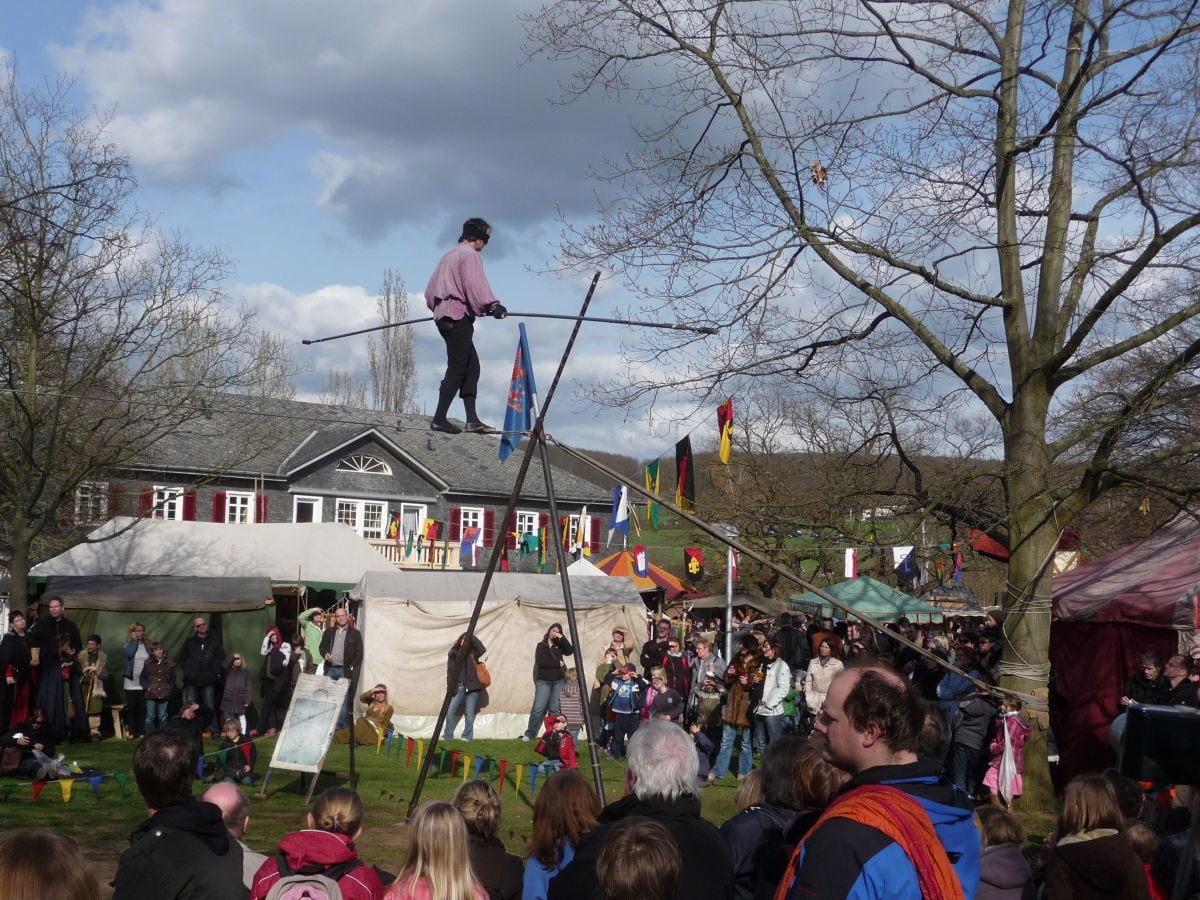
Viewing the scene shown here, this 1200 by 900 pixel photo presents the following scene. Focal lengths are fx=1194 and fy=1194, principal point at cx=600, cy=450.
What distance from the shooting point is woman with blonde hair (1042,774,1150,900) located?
4.68m

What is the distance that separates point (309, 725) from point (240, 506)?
2625 cm

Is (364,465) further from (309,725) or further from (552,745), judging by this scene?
(309,725)

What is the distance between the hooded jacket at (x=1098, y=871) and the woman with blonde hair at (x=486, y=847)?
2.16 metres

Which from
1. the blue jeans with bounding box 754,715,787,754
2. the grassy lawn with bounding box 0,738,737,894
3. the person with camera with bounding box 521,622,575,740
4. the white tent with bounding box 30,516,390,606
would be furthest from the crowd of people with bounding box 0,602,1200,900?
the white tent with bounding box 30,516,390,606

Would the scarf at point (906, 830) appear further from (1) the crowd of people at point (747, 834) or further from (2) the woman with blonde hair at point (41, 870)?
(2) the woman with blonde hair at point (41, 870)

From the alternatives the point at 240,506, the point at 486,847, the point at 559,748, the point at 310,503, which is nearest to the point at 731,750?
the point at 559,748

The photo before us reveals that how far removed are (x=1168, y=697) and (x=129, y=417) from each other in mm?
16099

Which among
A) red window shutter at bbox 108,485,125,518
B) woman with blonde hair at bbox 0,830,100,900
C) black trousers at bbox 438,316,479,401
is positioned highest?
red window shutter at bbox 108,485,125,518

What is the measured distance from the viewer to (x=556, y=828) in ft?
14.0

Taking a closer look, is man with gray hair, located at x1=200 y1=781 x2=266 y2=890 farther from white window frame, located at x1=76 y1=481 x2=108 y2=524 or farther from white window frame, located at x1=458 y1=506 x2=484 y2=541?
white window frame, located at x1=458 y1=506 x2=484 y2=541

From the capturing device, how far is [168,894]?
3.70m

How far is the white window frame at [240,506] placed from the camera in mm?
36688

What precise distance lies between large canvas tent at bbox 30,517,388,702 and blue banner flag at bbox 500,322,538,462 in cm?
1252

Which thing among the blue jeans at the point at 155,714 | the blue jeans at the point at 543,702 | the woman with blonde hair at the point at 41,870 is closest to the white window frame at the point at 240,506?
the blue jeans at the point at 155,714
